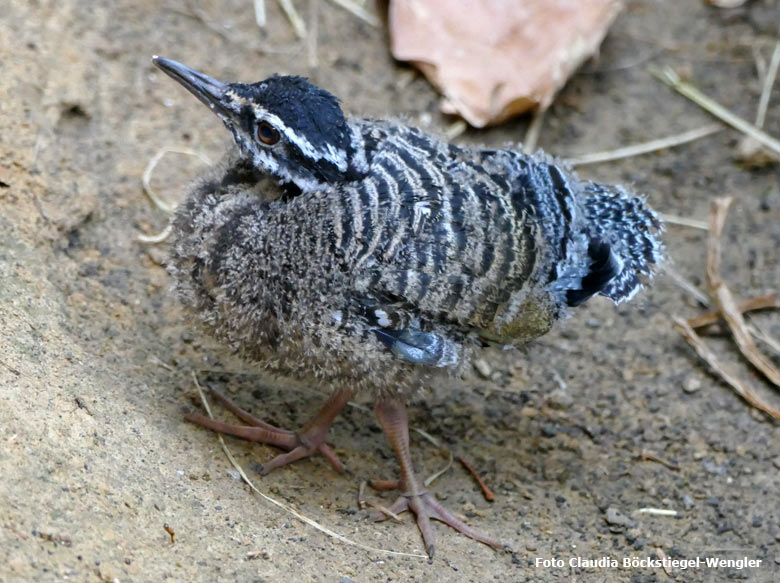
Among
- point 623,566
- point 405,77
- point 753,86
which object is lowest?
point 623,566

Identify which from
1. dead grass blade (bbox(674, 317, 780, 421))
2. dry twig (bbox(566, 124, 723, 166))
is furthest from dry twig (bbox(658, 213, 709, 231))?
dead grass blade (bbox(674, 317, 780, 421))

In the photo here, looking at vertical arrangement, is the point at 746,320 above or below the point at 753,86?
below

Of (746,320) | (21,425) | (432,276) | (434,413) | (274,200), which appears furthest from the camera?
(746,320)

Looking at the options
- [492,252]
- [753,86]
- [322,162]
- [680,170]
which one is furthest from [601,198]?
[753,86]

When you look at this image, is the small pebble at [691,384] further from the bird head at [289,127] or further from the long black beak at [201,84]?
the long black beak at [201,84]

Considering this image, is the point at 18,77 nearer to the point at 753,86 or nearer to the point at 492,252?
the point at 492,252

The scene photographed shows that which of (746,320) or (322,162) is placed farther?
(746,320)
